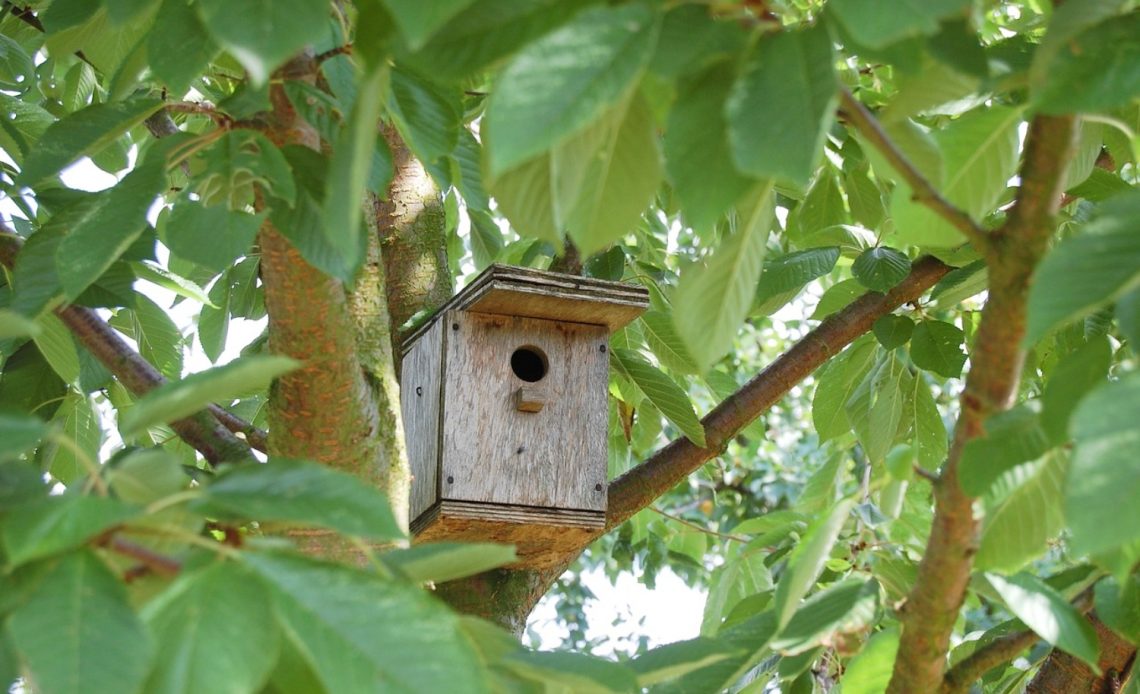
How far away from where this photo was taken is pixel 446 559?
0.92 meters

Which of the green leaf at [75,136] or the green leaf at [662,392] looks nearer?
the green leaf at [75,136]

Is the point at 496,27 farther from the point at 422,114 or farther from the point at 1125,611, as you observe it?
the point at 1125,611

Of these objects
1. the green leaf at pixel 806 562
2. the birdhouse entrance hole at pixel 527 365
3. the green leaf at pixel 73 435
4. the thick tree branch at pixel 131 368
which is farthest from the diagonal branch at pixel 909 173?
the birdhouse entrance hole at pixel 527 365

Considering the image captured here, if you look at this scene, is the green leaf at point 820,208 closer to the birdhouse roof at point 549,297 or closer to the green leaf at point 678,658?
the birdhouse roof at point 549,297

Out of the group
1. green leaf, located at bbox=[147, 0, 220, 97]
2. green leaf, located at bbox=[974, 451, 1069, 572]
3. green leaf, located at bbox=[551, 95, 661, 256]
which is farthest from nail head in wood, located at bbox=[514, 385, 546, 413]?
green leaf, located at bbox=[551, 95, 661, 256]

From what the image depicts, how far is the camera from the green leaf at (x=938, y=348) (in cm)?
215

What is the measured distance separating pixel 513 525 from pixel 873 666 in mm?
1146

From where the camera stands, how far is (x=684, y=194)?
833mm

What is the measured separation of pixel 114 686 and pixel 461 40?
40 cm

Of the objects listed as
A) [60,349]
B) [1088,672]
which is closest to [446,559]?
[60,349]

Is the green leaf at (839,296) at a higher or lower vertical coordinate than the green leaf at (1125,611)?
higher

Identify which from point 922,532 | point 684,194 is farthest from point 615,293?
point 684,194

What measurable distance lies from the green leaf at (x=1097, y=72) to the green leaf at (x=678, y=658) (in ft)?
1.55

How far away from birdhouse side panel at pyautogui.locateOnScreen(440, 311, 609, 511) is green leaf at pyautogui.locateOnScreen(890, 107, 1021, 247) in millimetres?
1452
